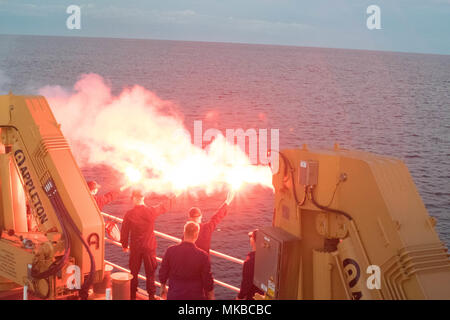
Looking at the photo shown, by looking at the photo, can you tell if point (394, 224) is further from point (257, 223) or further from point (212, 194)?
point (212, 194)

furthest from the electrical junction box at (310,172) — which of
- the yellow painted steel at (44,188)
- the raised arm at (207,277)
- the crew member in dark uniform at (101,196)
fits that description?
the crew member in dark uniform at (101,196)

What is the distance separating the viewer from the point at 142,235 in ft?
31.8

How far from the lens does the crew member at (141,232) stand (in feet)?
31.6

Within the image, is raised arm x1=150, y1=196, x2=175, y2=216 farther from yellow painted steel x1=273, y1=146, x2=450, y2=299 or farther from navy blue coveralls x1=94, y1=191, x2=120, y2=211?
yellow painted steel x1=273, y1=146, x2=450, y2=299

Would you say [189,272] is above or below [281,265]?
below

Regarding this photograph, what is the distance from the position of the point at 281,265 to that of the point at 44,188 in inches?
162

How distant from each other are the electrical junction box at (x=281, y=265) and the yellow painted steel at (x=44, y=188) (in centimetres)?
284

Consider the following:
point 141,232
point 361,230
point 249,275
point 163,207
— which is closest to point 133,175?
point 163,207

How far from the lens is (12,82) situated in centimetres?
10238

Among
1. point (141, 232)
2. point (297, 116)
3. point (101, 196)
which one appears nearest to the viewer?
point (141, 232)

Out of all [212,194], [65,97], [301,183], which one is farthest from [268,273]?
[212,194]

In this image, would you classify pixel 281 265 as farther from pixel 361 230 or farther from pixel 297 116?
pixel 297 116

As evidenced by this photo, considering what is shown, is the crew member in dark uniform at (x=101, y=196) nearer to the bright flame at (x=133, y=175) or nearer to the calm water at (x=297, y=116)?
the bright flame at (x=133, y=175)

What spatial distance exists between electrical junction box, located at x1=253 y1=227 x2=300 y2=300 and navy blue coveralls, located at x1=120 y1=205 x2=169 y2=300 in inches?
108
